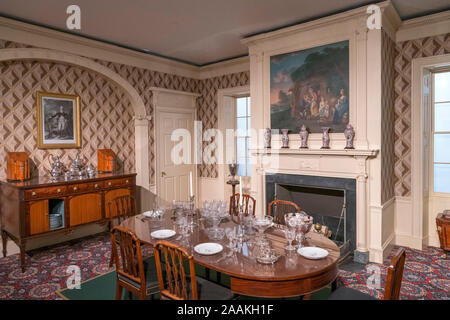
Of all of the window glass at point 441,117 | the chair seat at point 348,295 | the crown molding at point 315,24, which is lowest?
the chair seat at point 348,295

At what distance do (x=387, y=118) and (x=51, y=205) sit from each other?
4.52m

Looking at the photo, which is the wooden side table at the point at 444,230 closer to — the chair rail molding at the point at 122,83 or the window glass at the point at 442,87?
the window glass at the point at 442,87

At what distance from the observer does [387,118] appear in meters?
4.00

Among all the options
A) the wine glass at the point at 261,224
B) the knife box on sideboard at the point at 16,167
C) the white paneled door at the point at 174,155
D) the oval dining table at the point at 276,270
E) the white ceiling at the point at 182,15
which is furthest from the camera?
the white paneled door at the point at 174,155

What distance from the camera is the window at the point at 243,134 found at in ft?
19.9

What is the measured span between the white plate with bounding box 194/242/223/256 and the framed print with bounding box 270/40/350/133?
2418 mm

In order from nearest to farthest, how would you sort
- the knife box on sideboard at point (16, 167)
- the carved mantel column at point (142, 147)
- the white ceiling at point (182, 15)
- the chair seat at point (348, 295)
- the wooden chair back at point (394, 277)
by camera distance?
the wooden chair back at point (394, 277), the chair seat at point (348, 295), the white ceiling at point (182, 15), the knife box on sideboard at point (16, 167), the carved mantel column at point (142, 147)

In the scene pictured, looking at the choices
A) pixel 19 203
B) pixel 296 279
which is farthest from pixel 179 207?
pixel 19 203

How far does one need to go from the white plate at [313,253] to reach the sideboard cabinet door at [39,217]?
126 inches

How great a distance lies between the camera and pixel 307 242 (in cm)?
250

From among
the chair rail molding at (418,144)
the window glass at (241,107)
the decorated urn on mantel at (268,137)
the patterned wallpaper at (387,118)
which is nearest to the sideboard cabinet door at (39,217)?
the decorated urn on mantel at (268,137)

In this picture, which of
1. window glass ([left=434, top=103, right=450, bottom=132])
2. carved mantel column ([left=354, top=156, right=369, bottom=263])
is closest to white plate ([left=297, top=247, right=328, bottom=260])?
carved mantel column ([left=354, top=156, right=369, bottom=263])
